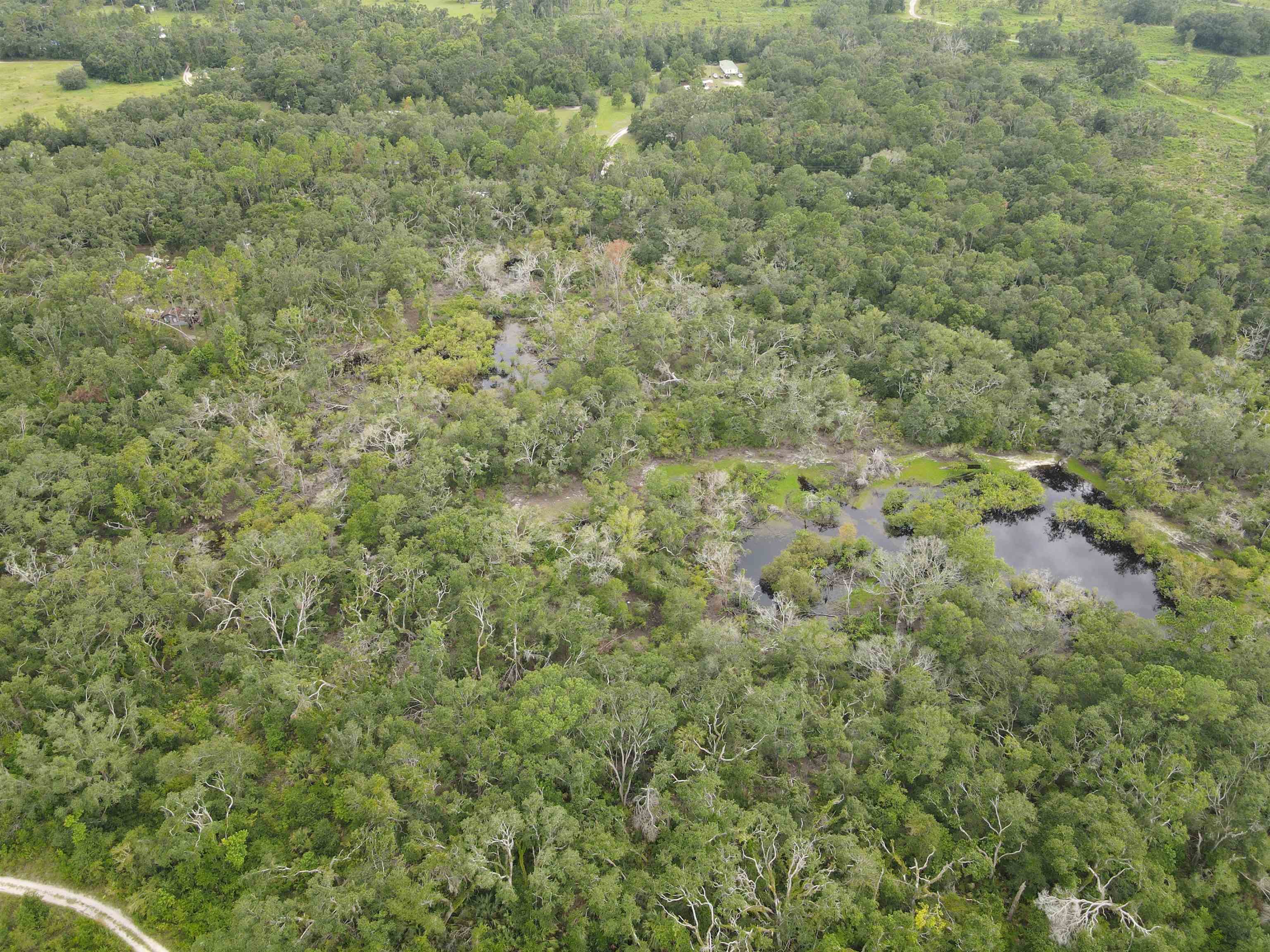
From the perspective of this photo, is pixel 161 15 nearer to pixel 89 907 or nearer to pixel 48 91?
pixel 48 91

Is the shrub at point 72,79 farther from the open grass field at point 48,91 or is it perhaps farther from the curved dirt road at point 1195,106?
the curved dirt road at point 1195,106

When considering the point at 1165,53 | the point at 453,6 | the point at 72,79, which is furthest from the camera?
the point at 453,6

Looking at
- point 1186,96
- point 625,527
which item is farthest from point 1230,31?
point 625,527

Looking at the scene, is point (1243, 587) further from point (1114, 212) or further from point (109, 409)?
point (109, 409)

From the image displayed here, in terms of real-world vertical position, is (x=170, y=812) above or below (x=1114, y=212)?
below

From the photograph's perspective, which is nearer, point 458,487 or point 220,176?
point 458,487

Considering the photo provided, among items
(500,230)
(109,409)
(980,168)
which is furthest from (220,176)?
(980,168)
